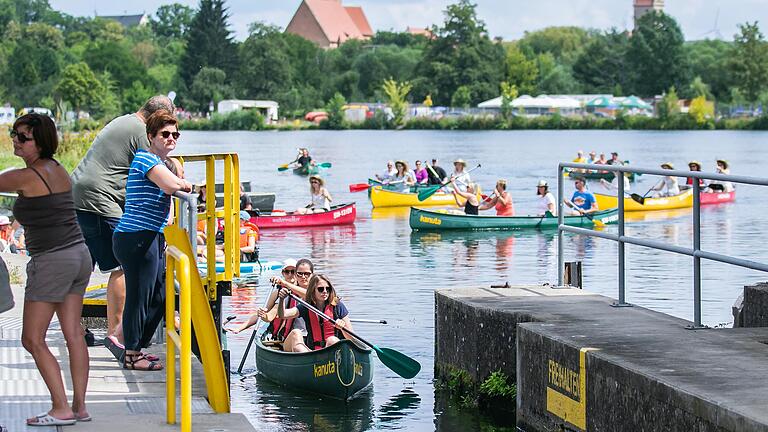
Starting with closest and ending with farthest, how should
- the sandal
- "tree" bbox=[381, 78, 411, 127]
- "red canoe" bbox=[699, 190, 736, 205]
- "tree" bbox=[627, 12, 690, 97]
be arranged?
1. the sandal
2. "red canoe" bbox=[699, 190, 736, 205]
3. "tree" bbox=[381, 78, 411, 127]
4. "tree" bbox=[627, 12, 690, 97]

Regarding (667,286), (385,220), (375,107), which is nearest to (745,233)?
(385,220)

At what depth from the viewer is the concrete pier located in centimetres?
693

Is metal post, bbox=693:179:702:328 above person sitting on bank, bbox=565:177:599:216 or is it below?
above

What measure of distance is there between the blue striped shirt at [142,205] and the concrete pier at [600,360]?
2.60 m

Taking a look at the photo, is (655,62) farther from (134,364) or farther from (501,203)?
(134,364)

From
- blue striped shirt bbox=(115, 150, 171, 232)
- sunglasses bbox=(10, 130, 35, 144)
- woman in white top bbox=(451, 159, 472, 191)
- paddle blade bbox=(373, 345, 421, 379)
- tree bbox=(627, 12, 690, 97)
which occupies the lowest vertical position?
paddle blade bbox=(373, 345, 421, 379)

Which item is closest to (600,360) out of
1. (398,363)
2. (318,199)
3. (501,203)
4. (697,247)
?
(697,247)

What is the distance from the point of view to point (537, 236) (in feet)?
99.9

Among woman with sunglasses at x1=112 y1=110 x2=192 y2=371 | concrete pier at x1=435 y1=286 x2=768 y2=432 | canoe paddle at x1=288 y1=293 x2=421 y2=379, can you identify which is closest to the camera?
concrete pier at x1=435 y1=286 x2=768 y2=432

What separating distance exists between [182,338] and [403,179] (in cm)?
3473

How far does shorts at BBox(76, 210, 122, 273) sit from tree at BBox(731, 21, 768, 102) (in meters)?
144

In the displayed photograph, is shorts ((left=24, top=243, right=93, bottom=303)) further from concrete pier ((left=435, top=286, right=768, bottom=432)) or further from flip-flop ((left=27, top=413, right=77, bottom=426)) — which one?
concrete pier ((left=435, top=286, right=768, bottom=432))

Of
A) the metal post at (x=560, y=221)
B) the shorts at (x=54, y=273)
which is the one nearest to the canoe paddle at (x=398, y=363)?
the metal post at (x=560, y=221)

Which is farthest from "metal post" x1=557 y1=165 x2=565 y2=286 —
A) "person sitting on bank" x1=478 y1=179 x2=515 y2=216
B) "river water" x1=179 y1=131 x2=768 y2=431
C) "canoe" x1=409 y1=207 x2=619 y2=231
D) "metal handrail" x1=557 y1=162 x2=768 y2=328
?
"person sitting on bank" x1=478 y1=179 x2=515 y2=216
